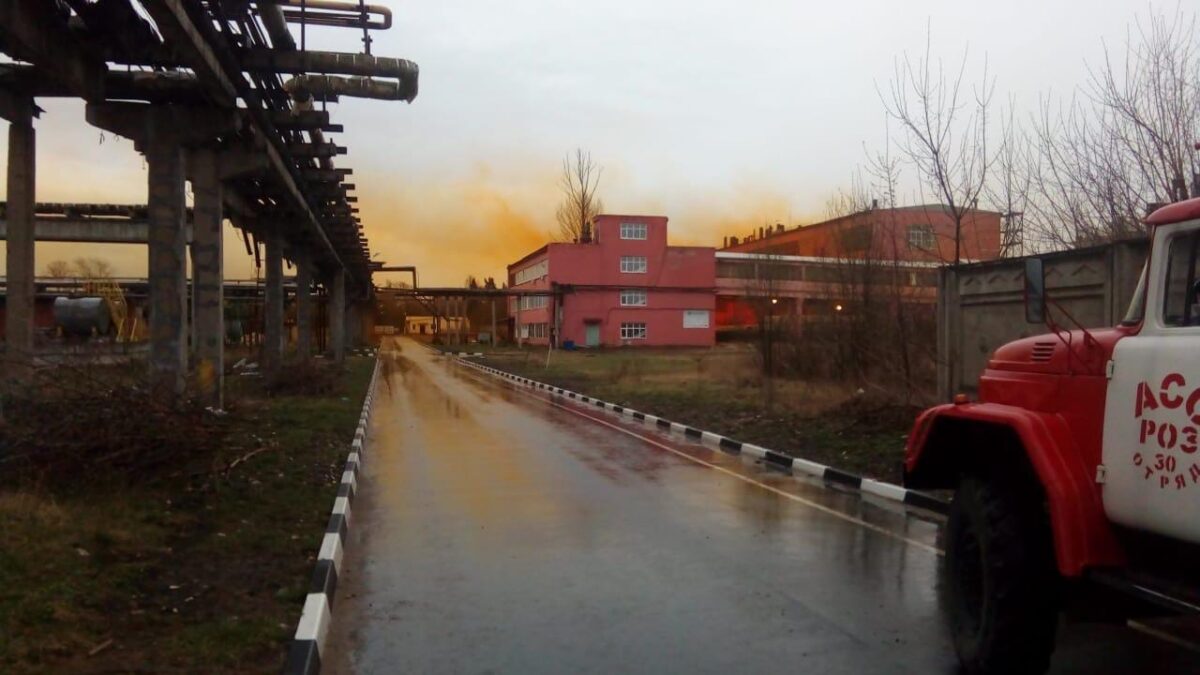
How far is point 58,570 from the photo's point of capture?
20.8 feet

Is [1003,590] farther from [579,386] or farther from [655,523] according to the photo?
[579,386]

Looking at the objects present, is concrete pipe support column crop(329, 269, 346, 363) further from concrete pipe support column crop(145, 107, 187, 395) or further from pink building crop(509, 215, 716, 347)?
concrete pipe support column crop(145, 107, 187, 395)

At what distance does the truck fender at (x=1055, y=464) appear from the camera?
159 inches

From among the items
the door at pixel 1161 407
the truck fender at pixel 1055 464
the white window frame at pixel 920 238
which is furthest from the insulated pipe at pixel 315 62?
the door at pixel 1161 407

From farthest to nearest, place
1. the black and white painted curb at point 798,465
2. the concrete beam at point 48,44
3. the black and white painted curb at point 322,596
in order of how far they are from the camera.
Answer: the black and white painted curb at point 798,465
the concrete beam at point 48,44
the black and white painted curb at point 322,596

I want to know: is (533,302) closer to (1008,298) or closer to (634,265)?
(634,265)

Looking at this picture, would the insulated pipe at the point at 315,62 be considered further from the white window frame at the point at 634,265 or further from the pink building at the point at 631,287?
the white window frame at the point at 634,265

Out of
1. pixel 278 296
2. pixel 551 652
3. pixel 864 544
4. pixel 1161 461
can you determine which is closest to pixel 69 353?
pixel 551 652

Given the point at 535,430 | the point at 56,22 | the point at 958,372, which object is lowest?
the point at 535,430

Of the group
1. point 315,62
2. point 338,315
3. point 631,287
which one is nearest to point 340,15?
point 315,62

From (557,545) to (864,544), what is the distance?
8.92ft

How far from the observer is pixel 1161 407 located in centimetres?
372

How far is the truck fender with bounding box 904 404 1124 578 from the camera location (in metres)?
4.05

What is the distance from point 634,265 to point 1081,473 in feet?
213
